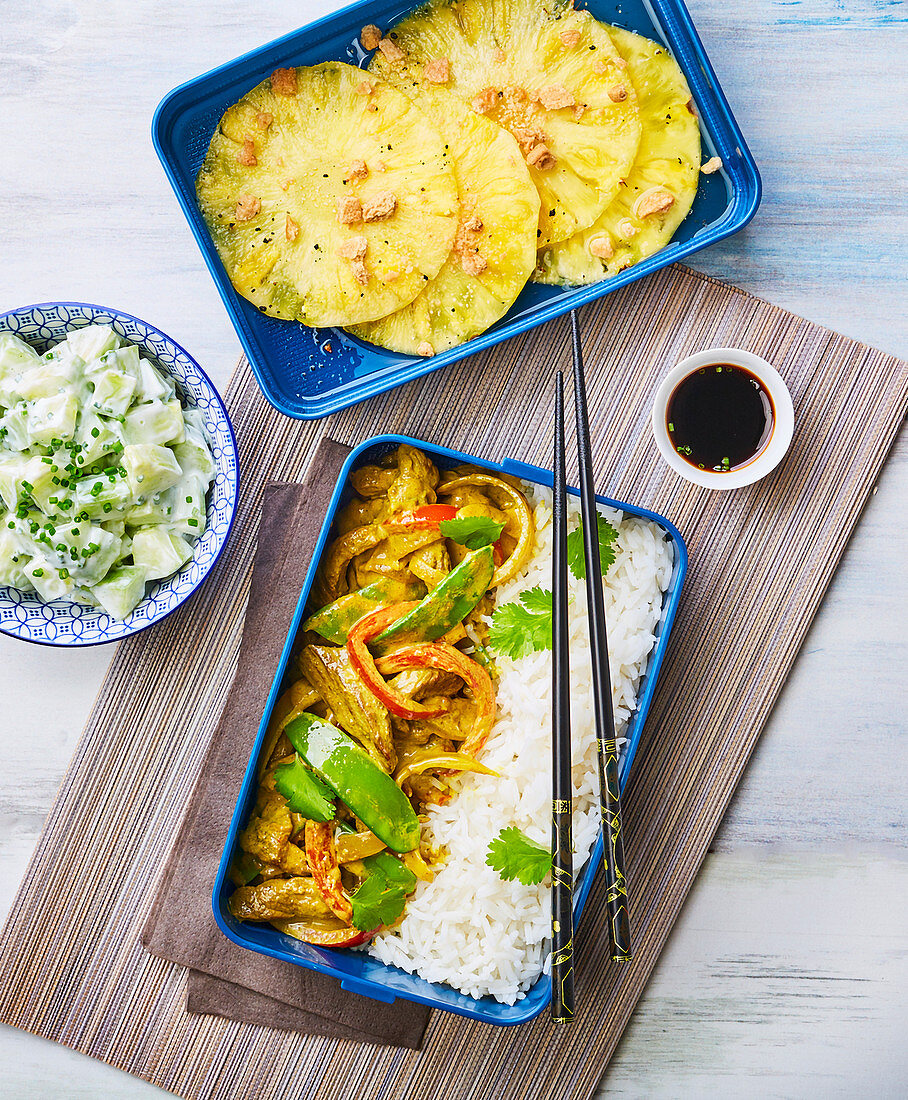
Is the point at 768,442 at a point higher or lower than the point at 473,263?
lower

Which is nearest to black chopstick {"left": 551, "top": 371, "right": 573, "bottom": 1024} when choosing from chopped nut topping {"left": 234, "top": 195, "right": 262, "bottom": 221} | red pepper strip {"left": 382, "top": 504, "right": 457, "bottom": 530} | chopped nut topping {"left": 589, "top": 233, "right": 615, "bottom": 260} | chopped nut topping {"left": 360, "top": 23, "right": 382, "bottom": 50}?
red pepper strip {"left": 382, "top": 504, "right": 457, "bottom": 530}

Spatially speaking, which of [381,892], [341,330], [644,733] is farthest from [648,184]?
[381,892]

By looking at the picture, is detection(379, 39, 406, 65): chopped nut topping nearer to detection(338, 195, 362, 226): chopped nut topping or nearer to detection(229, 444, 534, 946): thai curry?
detection(338, 195, 362, 226): chopped nut topping

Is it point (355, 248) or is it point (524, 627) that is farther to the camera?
A: point (355, 248)

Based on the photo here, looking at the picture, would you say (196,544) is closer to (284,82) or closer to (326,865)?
(326,865)

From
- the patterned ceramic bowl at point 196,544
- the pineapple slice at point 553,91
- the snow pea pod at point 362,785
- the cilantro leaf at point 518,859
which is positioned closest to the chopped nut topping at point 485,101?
the pineapple slice at point 553,91

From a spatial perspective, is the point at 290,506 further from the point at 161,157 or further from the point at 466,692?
the point at 161,157

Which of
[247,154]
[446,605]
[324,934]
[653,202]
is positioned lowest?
[324,934]
